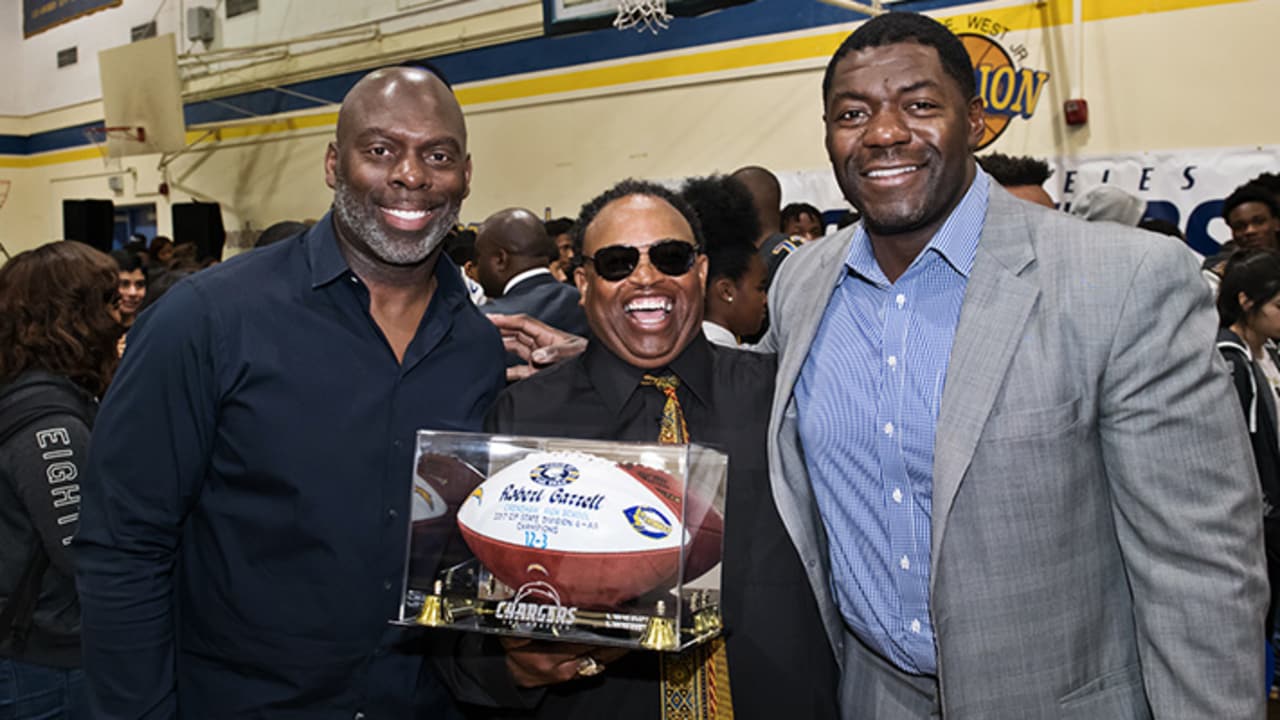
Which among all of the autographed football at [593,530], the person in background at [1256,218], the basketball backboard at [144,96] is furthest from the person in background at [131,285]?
the basketball backboard at [144,96]

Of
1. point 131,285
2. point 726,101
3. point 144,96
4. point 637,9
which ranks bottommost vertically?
point 131,285

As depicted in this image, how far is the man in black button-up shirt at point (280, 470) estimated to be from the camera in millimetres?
1760

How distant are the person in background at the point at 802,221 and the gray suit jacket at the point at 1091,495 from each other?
5.65m

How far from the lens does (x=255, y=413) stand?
179cm

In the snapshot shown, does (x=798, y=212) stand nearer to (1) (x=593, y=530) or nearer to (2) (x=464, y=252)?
Answer: (2) (x=464, y=252)

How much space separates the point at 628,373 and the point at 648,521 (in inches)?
17.3

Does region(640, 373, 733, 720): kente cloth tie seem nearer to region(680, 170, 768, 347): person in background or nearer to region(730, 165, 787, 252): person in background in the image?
region(680, 170, 768, 347): person in background

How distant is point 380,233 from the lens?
1.91 m

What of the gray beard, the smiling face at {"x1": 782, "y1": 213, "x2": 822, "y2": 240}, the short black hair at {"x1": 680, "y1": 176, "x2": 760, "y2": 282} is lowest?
the gray beard

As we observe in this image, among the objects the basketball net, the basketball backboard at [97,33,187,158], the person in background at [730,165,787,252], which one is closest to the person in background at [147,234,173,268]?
the basketball backboard at [97,33,187,158]

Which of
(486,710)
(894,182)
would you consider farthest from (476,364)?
(894,182)

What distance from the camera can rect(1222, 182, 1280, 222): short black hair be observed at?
5.43 metres

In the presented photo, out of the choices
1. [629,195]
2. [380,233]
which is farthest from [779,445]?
[380,233]

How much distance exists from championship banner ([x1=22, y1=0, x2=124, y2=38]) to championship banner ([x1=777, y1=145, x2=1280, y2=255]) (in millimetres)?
15282
